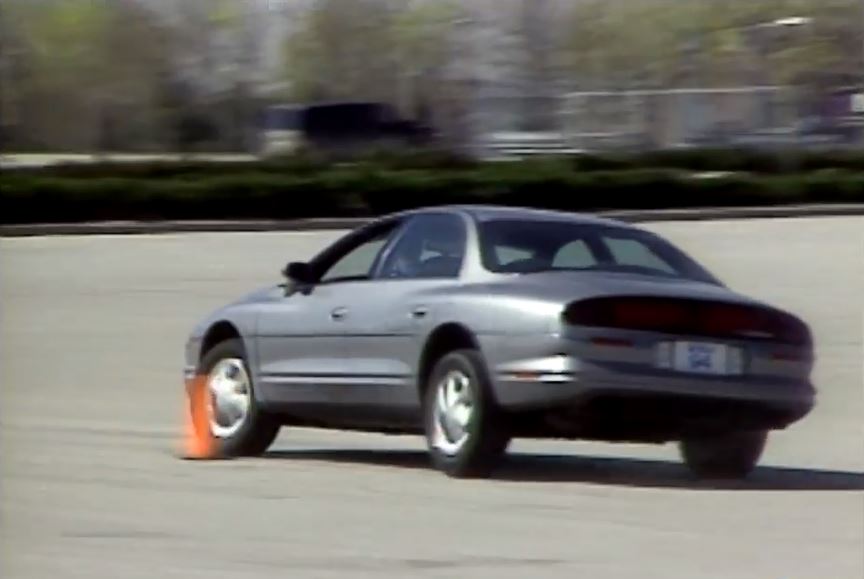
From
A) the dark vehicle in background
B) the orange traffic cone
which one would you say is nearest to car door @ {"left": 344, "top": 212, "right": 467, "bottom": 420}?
the orange traffic cone

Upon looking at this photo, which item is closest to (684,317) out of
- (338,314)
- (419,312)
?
(419,312)

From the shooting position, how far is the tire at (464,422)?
9945 mm

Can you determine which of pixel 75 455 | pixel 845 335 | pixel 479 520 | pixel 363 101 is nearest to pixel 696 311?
pixel 479 520

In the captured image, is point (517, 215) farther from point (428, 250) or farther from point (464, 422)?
point (464, 422)

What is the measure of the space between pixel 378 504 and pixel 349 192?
25255 mm

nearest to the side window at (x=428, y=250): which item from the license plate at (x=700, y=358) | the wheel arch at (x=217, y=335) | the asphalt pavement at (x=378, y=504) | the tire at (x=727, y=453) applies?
the asphalt pavement at (x=378, y=504)

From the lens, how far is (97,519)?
29.7 feet

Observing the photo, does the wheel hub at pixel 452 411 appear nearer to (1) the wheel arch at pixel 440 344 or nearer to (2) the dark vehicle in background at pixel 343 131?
(1) the wheel arch at pixel 440 344

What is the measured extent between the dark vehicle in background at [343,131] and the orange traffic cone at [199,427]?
29747 millimetres

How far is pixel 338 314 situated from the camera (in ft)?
36.4

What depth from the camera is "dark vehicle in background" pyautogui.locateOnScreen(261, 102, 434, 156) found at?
42.7 meters

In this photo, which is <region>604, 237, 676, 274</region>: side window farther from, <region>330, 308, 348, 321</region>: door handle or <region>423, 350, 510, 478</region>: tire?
<region>330, 308, 348, 321</region>: door handle

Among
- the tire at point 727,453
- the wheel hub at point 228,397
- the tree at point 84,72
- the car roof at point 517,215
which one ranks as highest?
the tree at point 84,72

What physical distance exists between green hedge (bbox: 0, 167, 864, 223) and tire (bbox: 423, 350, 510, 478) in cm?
2329
